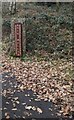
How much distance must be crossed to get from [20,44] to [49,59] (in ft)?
4.92

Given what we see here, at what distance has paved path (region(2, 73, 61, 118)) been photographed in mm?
5832

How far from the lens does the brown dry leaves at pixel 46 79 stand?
6.67m

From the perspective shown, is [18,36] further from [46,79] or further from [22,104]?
[22,104]

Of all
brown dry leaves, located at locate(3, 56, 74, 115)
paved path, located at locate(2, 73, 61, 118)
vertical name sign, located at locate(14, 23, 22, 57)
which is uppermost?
vertical name sign, located at locate(14, 23, 22, 57)

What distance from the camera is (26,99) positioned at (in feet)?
22.0

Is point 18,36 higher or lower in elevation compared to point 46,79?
higher

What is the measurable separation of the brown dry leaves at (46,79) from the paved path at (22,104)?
0.68ft

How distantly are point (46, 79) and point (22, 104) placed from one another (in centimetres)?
201

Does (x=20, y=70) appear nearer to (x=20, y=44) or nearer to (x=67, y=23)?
(x=20, y=44)

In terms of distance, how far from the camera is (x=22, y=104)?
634 cm

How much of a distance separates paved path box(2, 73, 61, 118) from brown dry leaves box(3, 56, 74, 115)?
0.68 feet

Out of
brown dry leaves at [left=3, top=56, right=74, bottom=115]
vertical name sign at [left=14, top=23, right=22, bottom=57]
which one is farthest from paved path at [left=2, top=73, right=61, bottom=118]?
vertical name sign at [left=14, top=23, right=22, bottom=57]

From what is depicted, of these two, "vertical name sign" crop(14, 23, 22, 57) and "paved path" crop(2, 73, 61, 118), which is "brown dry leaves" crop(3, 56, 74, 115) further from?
"vertical name sign" crop(14, 23, 22, 57)

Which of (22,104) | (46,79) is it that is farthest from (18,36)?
(22,104)
